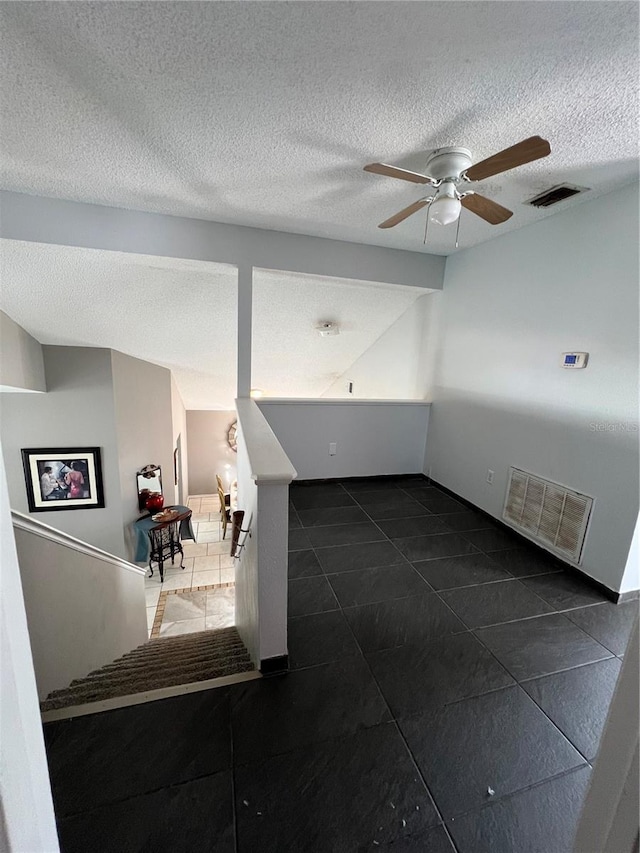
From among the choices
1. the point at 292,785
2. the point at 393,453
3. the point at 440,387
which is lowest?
A: the point at 292,785

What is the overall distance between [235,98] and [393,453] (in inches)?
123

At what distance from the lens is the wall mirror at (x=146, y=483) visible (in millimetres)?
4957

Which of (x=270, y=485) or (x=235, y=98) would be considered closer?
(x=270, y=485)

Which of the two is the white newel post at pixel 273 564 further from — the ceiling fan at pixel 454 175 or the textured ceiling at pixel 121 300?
the textured ceiling at pixel 121 300

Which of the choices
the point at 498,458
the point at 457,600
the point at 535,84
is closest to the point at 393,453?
the point at 498,458

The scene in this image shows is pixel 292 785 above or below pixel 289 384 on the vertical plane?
below

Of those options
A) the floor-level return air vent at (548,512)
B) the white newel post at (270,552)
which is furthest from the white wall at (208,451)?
the white newel post at (270,552)

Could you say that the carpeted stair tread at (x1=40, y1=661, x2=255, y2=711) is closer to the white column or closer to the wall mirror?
the white column

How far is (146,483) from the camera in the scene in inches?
198

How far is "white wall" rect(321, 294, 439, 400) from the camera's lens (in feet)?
13.1

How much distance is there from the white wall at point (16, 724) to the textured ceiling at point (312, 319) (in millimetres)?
3158

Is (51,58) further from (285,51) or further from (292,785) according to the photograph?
(292,785)

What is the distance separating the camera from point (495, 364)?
116 inches

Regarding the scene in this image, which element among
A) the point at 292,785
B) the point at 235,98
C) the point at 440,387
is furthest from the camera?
the point at 440,387
